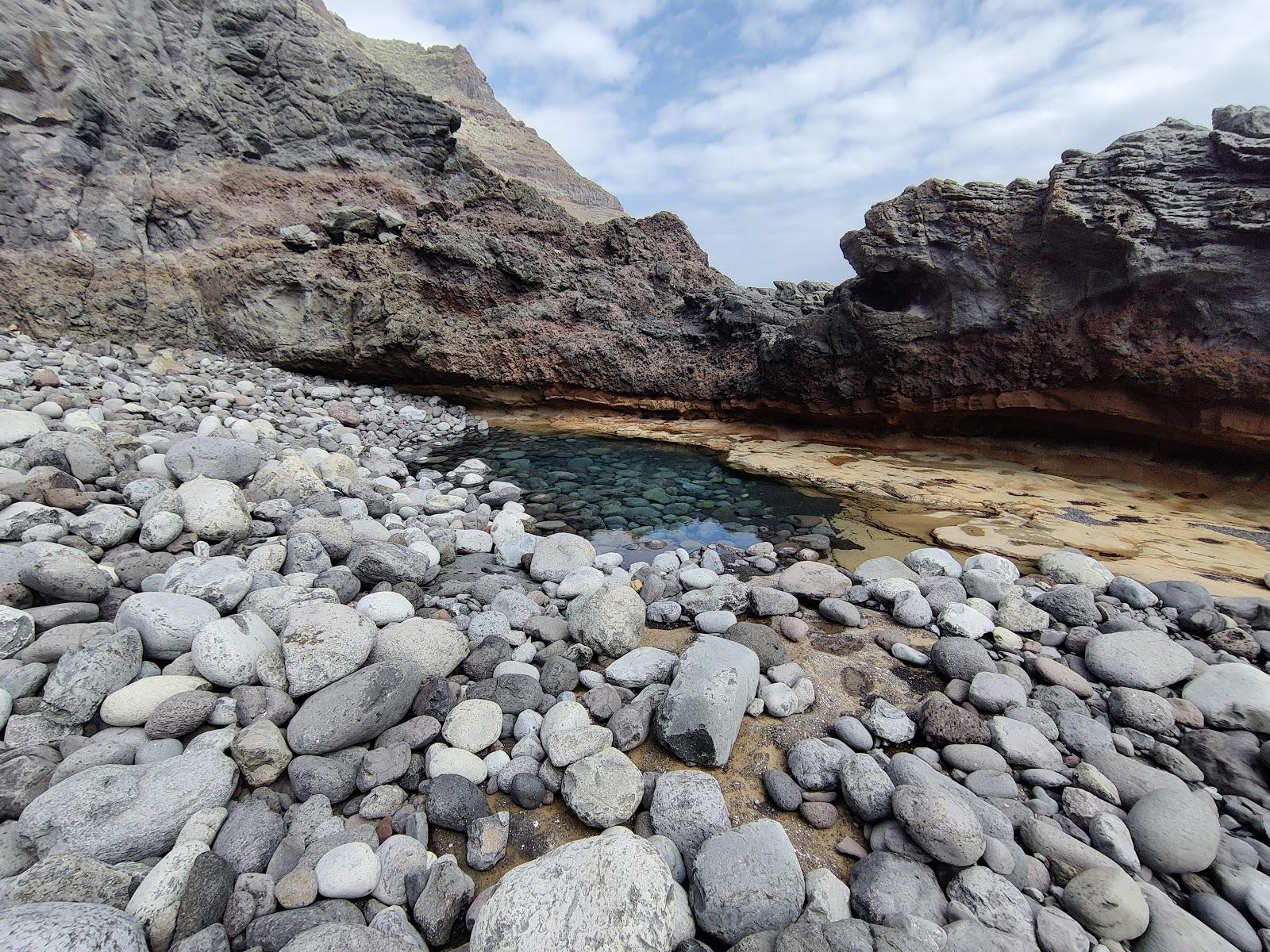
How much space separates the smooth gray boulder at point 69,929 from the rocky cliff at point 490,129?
35.4 meters

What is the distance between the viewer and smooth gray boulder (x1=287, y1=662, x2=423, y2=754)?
6.71 ft

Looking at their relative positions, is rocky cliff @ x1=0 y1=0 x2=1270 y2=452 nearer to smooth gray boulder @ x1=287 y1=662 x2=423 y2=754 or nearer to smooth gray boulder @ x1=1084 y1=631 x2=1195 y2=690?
smooth gray boulder @ x1=1084 y1=631 x2=1195 y2=690

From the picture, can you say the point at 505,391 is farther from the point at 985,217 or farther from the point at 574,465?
the point at 985,217

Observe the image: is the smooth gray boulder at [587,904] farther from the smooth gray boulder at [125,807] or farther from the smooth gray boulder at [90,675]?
the smooth gray boulder at [90,675]

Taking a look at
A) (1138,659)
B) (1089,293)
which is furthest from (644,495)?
(1089,293)

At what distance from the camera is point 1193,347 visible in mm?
5262

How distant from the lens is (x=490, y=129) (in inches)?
1563

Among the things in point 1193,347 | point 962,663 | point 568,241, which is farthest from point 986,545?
point 568,241

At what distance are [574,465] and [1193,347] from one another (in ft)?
22.7

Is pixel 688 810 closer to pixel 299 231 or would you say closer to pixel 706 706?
pixel 706 706

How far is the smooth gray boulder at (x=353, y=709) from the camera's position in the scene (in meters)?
2.04

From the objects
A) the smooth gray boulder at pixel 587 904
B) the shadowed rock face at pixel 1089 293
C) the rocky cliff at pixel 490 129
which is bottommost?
the smooth gray boulder at pixel 587 904

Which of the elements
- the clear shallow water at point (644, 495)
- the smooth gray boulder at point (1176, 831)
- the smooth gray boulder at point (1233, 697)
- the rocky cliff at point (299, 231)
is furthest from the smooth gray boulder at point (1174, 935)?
the rocky cliff at point (299, 231)

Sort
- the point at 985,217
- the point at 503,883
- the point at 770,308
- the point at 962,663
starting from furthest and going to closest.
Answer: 1. the point at 770,308
2. the point at 985,217
3. the point at 962,663
4. the point at 503,883
